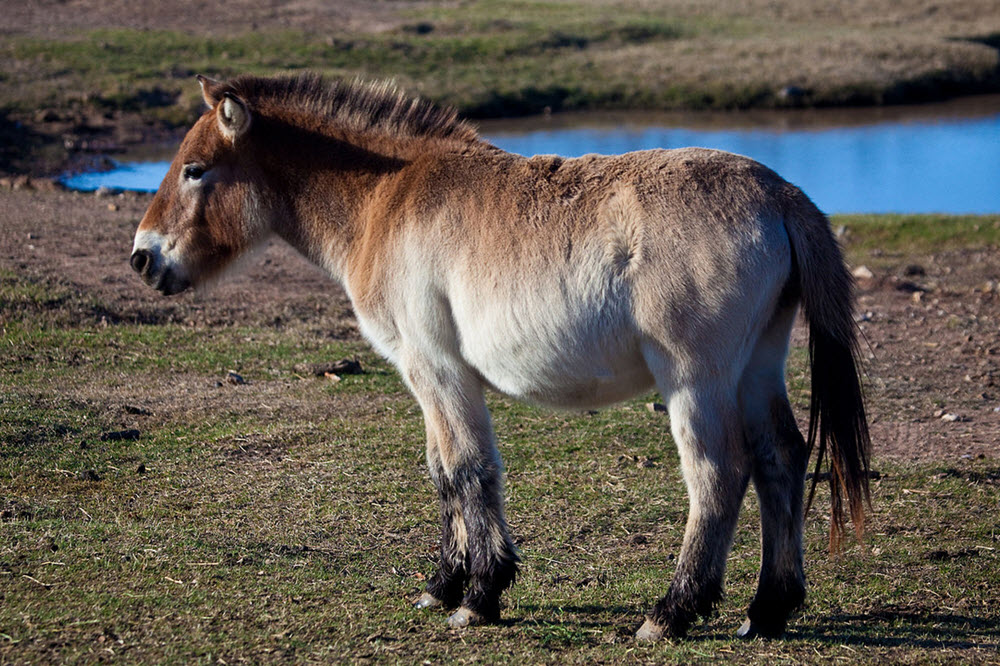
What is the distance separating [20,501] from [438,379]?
2.79m

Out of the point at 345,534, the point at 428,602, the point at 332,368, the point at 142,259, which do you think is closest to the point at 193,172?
the point at 142,259

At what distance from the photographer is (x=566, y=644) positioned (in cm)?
444

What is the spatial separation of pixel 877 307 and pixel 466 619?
780cm

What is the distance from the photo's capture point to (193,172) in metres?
5.22

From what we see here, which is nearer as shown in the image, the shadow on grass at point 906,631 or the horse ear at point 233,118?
the shadow on grass at point 906,631

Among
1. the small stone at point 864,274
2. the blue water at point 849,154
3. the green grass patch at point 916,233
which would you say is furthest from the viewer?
the blue water at point 849,154

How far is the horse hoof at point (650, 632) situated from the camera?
4.42 metres

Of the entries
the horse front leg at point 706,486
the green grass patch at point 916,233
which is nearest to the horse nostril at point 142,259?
the horse front leg at point 706,486

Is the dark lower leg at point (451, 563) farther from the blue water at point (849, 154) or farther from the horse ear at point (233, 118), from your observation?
the blue water at point (849, 154)

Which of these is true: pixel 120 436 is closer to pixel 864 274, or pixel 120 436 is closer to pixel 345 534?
pixel 345 534

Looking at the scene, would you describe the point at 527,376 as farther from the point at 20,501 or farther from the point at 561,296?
the point at 20,501

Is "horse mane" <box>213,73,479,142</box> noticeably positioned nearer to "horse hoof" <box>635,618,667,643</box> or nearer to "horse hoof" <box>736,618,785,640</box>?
"horse hoof" <box>635,618,667,643</box>

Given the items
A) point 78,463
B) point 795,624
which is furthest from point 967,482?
point 78,463

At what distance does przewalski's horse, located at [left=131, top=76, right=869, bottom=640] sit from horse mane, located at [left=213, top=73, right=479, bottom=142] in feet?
0.04
